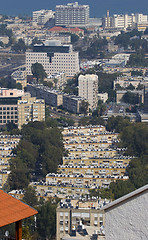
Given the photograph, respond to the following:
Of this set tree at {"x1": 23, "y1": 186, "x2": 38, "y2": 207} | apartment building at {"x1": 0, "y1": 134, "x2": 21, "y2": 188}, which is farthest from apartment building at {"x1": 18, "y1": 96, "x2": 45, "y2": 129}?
tree at {"x1": 23, "y1": 186, "x2": 38, "y2": 207}

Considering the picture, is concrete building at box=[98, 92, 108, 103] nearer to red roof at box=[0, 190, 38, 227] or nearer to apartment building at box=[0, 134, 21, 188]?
apartment building at box=[0, 134, 21, 188]

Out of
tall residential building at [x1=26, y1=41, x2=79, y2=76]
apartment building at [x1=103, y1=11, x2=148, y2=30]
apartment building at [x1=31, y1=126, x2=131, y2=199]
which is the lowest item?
apartment building at [x1=31, y1=126, x2=131, y2=199]

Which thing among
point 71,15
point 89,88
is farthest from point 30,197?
point 71,15

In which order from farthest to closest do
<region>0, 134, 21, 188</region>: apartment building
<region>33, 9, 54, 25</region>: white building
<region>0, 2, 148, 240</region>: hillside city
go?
<region>33, 9, 54, 25</region>: white building < <region>0, 134, 21, 188</region>: apartment building < <region>0, 2, 148, 240</region>: hillside city

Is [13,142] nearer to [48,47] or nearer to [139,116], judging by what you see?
[139,116]

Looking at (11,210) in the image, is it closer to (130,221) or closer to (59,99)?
(130,221)

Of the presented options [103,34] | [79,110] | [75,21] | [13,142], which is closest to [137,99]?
[79,110]

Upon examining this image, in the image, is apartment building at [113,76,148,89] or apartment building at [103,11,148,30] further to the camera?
apartment building at [103,11,148,30]

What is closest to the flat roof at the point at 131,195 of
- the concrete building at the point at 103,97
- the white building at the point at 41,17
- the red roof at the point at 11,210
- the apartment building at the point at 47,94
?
the red roof at the point at 11,210
